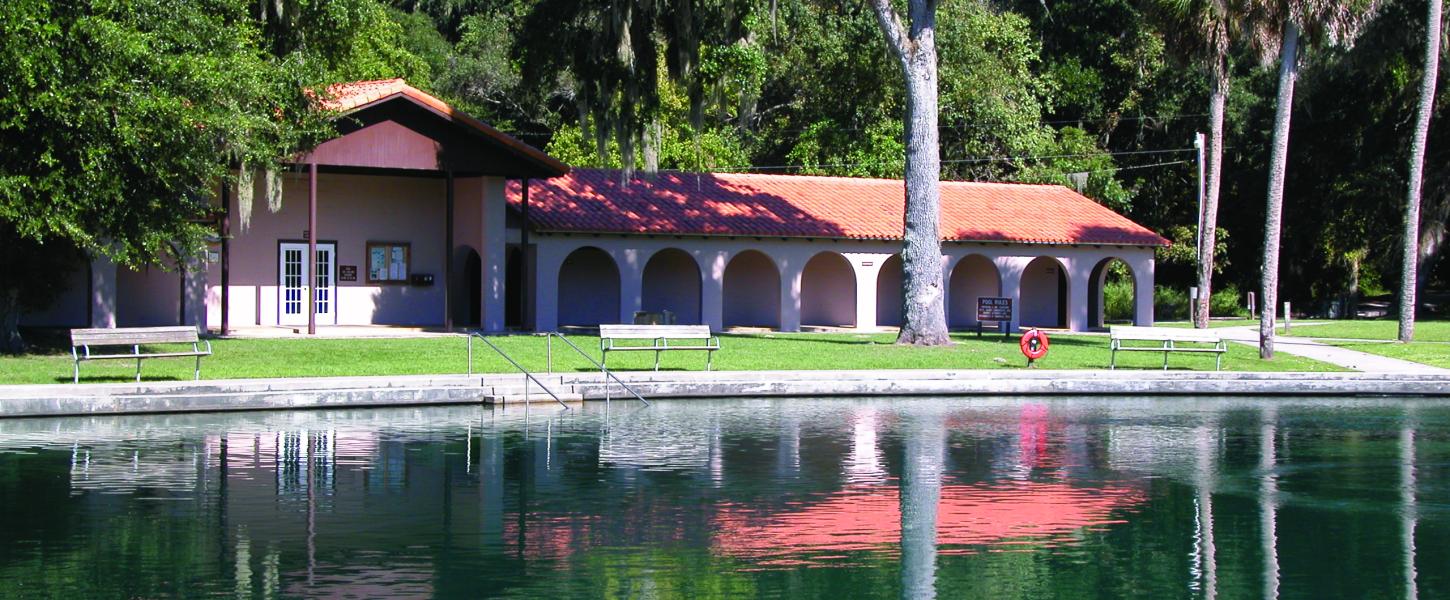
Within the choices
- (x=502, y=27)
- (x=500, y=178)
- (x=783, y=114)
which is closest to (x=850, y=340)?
(x=500, y=178)

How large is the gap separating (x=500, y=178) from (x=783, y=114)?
19199 mm

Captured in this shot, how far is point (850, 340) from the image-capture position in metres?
29.9

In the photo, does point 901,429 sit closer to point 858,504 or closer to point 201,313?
point 858,504

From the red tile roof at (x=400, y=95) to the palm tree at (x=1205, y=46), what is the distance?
39.9 ft

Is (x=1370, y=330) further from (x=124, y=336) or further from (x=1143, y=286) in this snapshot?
(x=124, y=336)

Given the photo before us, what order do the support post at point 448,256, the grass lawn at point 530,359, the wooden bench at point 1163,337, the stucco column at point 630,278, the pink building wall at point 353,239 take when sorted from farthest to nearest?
the stucco column at point 630,278 → the pink building wall at point 353,239 → the support post at point 448,256 → the wooden bench at point 1163,337 → the grass lawn at point 530,359

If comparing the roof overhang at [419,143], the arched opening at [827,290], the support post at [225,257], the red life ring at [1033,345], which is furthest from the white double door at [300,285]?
the red life ring at [1033,345]

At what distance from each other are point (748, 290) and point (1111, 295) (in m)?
13.7

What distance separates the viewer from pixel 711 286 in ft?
113

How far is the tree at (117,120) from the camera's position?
1980 centimetres

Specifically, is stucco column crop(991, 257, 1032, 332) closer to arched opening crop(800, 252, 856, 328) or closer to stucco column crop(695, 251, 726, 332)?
arched opening crop(800, 252, 856, 328)

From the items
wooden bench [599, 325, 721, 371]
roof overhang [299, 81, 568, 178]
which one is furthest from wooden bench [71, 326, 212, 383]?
roof overhang [299, 81, 568, 178]

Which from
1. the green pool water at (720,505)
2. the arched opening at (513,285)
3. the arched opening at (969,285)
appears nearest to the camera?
the green pool water at (720,505)

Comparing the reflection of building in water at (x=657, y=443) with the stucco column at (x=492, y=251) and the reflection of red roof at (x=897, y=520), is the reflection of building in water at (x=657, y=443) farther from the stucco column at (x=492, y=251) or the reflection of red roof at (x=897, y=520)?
the stucco column at (x=492, y=251)
